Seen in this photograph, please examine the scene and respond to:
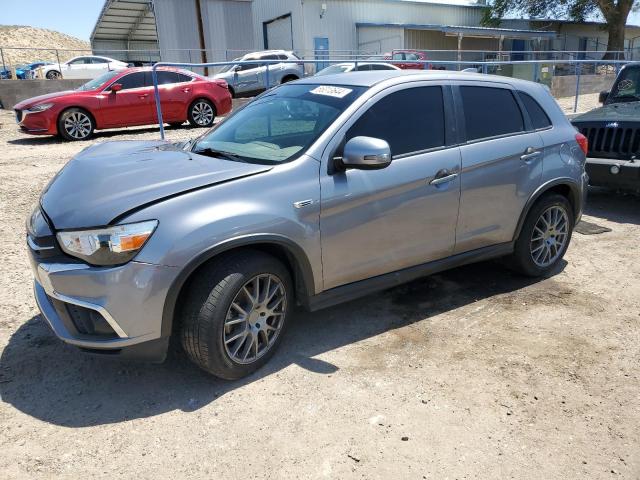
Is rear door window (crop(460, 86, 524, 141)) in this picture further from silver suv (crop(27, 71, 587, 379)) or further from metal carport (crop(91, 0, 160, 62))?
metal carport (crop(91, 0, 160, 62))

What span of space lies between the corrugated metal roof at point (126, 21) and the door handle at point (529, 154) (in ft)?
107

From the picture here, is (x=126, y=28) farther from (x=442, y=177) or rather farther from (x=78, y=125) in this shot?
(x=442, y=177)

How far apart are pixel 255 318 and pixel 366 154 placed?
1.16 metres

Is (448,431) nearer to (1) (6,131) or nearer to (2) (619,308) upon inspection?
(2) (619,308)

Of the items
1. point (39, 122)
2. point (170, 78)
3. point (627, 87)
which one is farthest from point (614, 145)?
point (39, 122)

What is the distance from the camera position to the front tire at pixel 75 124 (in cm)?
1081

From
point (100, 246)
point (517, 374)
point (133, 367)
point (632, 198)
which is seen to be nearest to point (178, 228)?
point (100, 246)

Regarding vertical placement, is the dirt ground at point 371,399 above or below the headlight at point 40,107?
below

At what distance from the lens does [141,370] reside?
3.32m

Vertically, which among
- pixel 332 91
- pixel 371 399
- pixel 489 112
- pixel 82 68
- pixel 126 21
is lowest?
pixel 371 399

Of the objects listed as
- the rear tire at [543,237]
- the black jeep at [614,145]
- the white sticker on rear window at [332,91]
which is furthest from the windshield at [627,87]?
the white sticker on rear window at [332,91]

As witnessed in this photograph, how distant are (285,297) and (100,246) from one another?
3.68ft

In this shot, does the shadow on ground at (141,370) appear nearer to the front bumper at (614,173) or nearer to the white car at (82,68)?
the front bumper at (614,173)

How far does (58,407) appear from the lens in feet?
9.76
